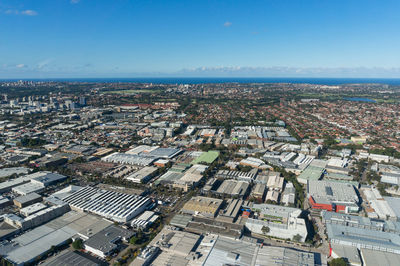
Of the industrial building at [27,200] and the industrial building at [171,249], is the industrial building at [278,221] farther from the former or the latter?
the industrial building at [27,200]

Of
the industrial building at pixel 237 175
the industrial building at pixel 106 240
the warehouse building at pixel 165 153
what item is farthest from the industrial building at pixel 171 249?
the warehouse building at pixel 165 153

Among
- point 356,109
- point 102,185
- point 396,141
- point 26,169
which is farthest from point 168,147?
point 356,109

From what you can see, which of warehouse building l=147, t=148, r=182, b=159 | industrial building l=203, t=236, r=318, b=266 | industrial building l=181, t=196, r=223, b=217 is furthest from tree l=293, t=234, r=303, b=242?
warehouse building l=147, t=148, r=182, b=159

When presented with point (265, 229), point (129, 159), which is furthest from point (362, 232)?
point (129, 159)

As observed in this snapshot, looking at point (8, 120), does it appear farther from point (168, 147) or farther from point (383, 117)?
point (383, 117)

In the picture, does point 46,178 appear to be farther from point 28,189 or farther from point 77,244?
point 77,244

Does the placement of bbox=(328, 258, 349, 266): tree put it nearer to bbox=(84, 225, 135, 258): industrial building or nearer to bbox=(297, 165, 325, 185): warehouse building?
bbox=(297, 165, 325, 185): warehouse building

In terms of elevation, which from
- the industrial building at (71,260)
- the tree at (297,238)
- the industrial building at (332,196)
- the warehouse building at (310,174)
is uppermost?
the warehouse building at (310,174)
